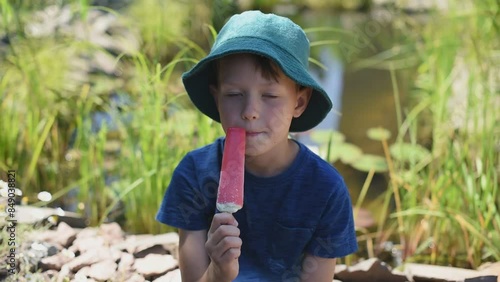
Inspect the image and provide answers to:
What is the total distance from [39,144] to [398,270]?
1635 mm

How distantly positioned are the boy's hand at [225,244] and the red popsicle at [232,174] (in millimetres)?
29

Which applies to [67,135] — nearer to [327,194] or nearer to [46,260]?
[46,260]

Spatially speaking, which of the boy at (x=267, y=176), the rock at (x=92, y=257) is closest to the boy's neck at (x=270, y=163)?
the boy at (x=267, y=176)

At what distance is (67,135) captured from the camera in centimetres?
398

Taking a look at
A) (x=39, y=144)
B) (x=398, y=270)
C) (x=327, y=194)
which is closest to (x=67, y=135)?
(x=39, y=144)

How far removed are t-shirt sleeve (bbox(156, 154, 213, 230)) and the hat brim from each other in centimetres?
20

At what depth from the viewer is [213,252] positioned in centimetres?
197

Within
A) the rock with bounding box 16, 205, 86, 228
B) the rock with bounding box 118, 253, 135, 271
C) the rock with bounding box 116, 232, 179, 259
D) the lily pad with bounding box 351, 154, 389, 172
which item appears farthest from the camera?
the lily pad with bounding box 351, 154, 389, 172

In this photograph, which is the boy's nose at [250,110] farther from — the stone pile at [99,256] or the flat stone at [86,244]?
the flat stone at [86,244]

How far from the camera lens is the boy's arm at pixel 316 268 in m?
2.26

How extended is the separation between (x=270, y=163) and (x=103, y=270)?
84 centimetres

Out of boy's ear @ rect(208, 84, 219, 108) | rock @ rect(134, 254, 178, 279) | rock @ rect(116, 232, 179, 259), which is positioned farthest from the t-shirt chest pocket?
rock @ rect(116, 232, 179, 259)

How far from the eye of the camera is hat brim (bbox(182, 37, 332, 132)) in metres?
1.96

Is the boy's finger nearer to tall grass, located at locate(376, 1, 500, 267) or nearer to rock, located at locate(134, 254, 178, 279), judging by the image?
rock, located at locate(134, 254, 178, 279)
